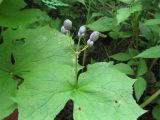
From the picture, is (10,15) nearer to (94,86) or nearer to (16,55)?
(16,55)

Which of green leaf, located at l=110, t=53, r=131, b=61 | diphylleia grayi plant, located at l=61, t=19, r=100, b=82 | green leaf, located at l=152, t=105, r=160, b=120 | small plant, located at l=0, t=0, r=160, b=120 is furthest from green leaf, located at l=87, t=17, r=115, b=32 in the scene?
green leaf, located at l=152, t=105, r=160, b=120

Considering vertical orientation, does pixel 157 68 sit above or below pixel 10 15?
below

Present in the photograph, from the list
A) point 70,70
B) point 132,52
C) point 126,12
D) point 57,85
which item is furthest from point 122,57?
point 57,85

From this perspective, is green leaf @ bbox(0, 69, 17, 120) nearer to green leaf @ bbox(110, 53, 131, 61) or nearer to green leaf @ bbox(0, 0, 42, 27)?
green leaf @ bbox(0, 0, 42, 27)

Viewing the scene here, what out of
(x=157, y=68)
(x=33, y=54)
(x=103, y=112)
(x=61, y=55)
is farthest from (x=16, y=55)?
(x=157, y=68)

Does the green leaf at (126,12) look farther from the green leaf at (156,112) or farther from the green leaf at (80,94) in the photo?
the green leaf at (156,112)

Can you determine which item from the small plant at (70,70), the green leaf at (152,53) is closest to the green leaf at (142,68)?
the small plant at (70,70)

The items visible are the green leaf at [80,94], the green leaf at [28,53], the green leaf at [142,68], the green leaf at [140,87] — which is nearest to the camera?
the green leaf at [80,94]
